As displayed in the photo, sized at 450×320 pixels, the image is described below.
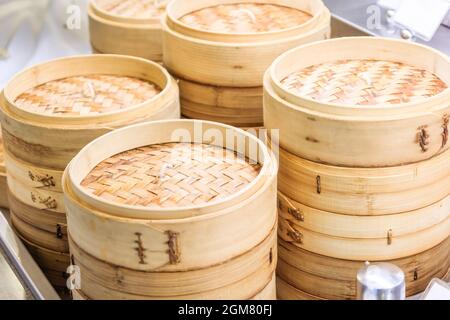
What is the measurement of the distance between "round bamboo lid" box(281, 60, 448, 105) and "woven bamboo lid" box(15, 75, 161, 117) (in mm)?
551

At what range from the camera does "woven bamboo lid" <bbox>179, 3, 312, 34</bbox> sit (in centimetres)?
283

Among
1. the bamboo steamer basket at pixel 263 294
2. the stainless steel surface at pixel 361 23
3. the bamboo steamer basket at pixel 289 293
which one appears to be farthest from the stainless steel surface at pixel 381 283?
the stainless steel surface at pixel 361 23

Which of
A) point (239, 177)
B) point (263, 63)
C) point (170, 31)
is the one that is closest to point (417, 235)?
point (239, 177)

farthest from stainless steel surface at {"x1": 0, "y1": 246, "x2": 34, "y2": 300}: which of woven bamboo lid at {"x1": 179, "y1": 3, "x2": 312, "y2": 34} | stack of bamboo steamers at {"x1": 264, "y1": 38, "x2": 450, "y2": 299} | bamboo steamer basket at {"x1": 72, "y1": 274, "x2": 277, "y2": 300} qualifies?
woven bamboo lid at {"x1": 179, "y1": 3, "x2": 312, "y2": 34}

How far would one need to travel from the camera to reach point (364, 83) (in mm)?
2328

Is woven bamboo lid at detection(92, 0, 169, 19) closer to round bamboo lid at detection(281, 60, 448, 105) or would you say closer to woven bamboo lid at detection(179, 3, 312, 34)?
woven bamboo lid at detection(179, 3, 312, 34)

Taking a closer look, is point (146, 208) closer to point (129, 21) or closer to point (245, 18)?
point (245, 18)

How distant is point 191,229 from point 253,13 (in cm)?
149

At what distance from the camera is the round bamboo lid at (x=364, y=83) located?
2227 mm

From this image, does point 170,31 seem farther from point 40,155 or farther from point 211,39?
point 40,155

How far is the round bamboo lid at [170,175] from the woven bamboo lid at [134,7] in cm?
119

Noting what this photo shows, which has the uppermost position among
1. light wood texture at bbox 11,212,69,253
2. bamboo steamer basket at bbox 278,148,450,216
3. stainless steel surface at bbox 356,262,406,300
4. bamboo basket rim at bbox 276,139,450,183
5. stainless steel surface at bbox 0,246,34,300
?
bamboo basket rim at bbox 276,139,450,183

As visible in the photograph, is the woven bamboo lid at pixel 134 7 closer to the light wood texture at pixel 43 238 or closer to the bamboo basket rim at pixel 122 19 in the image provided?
the bamboo basket rim at pixel 122 19

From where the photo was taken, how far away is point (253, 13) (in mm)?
3002
